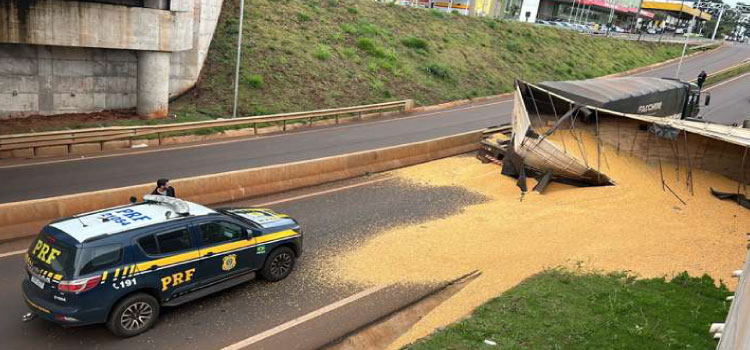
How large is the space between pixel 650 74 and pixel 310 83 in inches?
1535

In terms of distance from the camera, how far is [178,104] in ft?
84.8

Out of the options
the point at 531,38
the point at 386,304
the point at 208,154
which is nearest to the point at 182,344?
the point at 386,304

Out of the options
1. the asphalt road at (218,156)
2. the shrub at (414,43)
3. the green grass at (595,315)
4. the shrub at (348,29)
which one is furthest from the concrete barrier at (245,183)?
the shrub at (414,43)

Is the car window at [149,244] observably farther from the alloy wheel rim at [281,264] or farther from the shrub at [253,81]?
the shrub at [253,81]

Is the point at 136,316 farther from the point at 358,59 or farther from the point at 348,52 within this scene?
the point at 348,52

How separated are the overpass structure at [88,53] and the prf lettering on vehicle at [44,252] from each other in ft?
47.1

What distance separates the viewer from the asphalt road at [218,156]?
1549cm

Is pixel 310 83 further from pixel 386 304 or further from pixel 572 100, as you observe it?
pixel 386 304

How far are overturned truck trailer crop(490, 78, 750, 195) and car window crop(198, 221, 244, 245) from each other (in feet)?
36.1

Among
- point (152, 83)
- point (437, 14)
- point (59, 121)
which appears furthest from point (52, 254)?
point (437, 14)

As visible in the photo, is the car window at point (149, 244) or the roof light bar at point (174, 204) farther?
the roof light bar at point (174, 204)

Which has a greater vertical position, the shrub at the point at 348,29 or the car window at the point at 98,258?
the shrub at the point at 348,29

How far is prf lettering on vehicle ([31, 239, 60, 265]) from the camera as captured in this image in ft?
26.7

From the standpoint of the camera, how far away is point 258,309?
9781 mm
